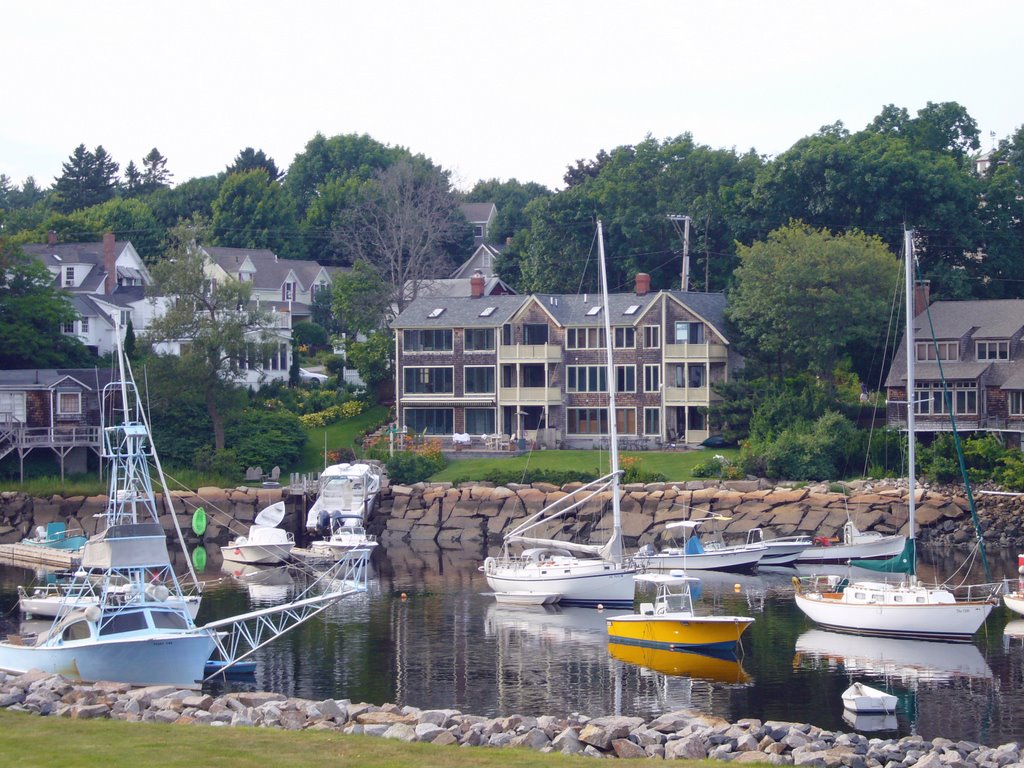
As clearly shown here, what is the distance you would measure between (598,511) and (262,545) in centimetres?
1627

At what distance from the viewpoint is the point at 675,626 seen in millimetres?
Result: 39781

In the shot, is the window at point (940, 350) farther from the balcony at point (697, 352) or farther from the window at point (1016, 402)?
the balcony at point (697, 352)

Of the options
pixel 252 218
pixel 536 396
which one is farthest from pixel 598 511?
pixel 252 218

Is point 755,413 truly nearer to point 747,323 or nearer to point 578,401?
point 747,323

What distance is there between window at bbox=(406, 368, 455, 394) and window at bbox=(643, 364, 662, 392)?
11.6m

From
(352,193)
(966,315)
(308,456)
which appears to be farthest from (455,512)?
(352,193)

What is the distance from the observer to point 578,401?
81500 millimetres

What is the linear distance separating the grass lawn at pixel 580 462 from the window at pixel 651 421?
396 centimetres

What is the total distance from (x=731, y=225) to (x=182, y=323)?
3554 centimetres

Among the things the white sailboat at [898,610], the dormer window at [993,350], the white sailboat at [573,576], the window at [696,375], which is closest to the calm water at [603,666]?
the white sailboat at [898,610]

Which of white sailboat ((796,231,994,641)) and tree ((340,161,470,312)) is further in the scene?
A: tree ((340,161,470,312))

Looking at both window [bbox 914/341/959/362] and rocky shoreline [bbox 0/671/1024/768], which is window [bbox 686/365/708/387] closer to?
window [bbox 914/341/959/362]

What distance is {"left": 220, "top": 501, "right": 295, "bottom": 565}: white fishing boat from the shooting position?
61844mm

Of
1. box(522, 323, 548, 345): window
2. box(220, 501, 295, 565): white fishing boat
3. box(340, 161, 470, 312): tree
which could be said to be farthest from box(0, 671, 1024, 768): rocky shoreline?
box(340, 161, 470, 312): tree
